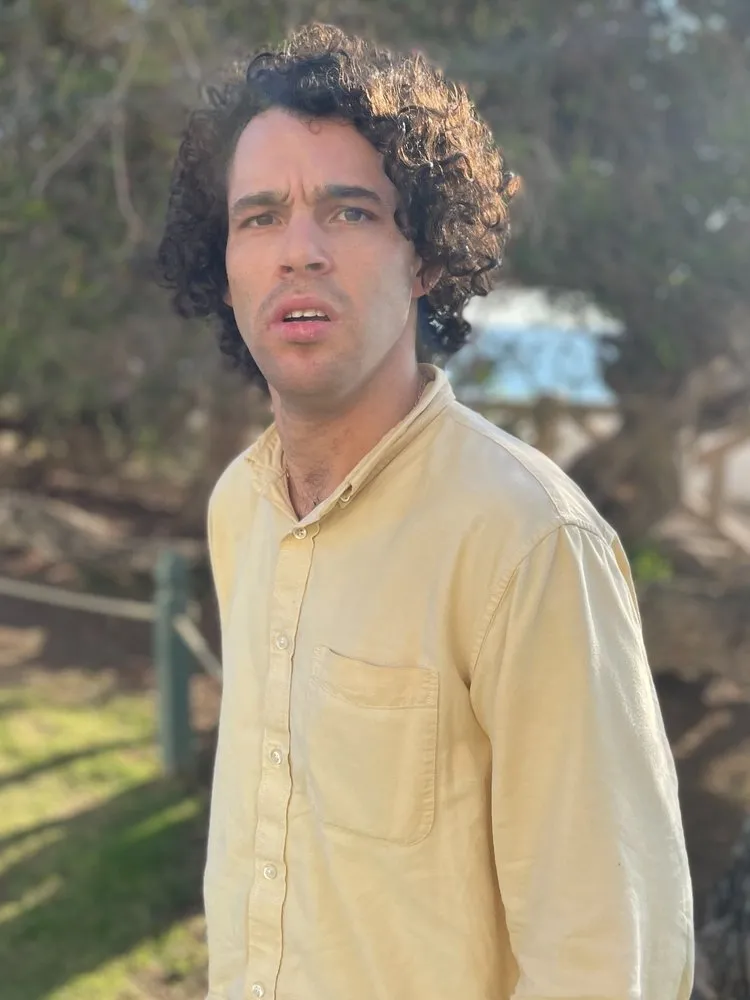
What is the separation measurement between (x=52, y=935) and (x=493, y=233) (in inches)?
110

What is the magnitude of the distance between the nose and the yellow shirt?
25 cm

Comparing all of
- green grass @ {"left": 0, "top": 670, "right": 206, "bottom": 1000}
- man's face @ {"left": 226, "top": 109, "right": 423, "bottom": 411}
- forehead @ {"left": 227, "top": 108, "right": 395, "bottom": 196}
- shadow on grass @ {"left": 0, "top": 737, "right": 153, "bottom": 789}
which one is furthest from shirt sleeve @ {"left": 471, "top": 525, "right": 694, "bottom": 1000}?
shadow on grass @ {"left": 0, "top": 737, "right": 153, "bottom": 789}

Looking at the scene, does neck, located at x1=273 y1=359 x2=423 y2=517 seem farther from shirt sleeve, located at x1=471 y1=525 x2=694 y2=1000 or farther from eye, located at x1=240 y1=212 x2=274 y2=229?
shirt sleeve, located at x1=471 y1=525 x2=694 y2=1000

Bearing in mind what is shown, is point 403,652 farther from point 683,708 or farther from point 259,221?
point 683,708

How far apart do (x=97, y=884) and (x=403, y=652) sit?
106 inches

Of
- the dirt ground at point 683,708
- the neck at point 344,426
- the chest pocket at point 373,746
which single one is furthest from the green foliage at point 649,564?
the chest pocket at point 373,746

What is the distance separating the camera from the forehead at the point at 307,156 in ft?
4.47

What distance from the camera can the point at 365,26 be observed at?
385 centimetres

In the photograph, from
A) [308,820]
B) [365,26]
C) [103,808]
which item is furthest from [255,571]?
[365,26]

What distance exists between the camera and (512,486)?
1.21m

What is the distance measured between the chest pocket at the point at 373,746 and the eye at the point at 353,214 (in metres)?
0.64

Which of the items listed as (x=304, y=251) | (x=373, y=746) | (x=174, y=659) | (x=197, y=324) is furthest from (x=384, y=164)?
(x=197, y=324)

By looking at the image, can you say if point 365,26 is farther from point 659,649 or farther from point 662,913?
point 662,913

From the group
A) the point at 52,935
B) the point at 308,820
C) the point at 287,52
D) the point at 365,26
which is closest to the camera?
the point at 308,820
